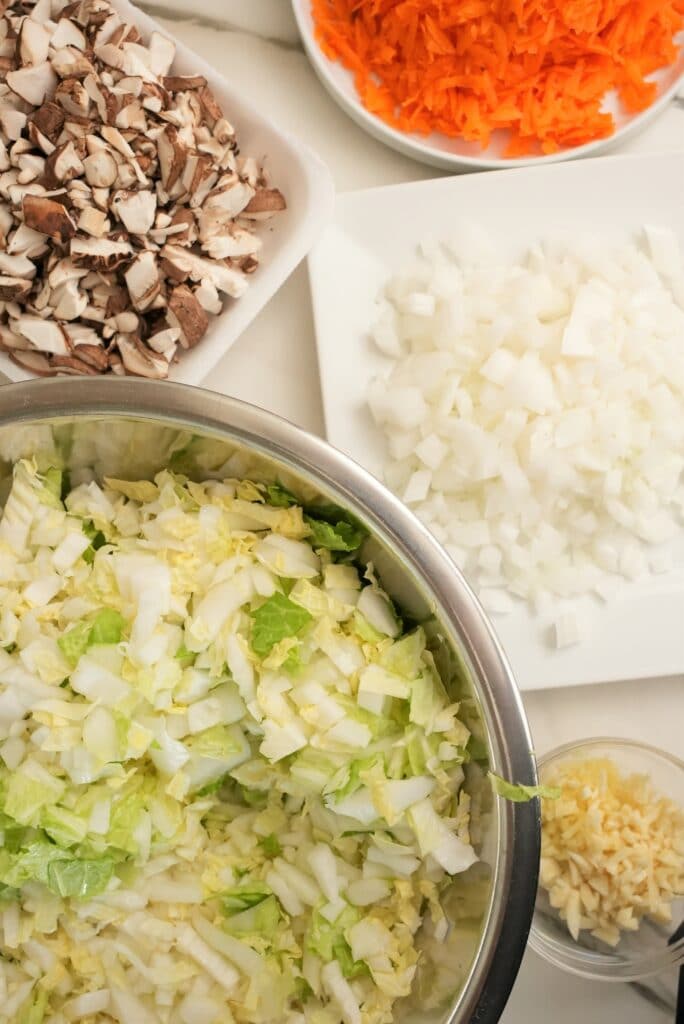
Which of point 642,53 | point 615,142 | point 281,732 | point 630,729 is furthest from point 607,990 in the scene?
point 642,53

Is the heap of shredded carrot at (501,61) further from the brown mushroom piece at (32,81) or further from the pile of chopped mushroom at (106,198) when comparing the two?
the brown mushroom piece at (32,81)

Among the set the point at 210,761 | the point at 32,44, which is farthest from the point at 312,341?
the point at 210,761

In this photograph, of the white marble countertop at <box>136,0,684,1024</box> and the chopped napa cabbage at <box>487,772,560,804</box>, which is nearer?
the chopped napa cabbage at <box>487,772,560,804</box>

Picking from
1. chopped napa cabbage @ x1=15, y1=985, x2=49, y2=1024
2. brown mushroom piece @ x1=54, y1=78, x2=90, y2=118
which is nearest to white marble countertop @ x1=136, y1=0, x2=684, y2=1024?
brown mushroom piece @ x1=54, y1=78, x2=90, y2=118

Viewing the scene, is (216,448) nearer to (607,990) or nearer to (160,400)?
(160,400)

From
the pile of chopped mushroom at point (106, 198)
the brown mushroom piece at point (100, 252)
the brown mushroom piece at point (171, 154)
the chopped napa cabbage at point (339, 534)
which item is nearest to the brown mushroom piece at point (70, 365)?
the pile of chopped mushroom at point (106, 198)

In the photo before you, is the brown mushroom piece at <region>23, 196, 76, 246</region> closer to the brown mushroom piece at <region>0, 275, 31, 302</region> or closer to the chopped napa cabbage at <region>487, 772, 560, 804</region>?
the brown mushroom piece at <region>0, 275, 31, 302</region>

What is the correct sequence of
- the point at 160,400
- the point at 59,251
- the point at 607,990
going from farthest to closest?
the point at 607,990 → the point at 59,251 → the point at 160,400
